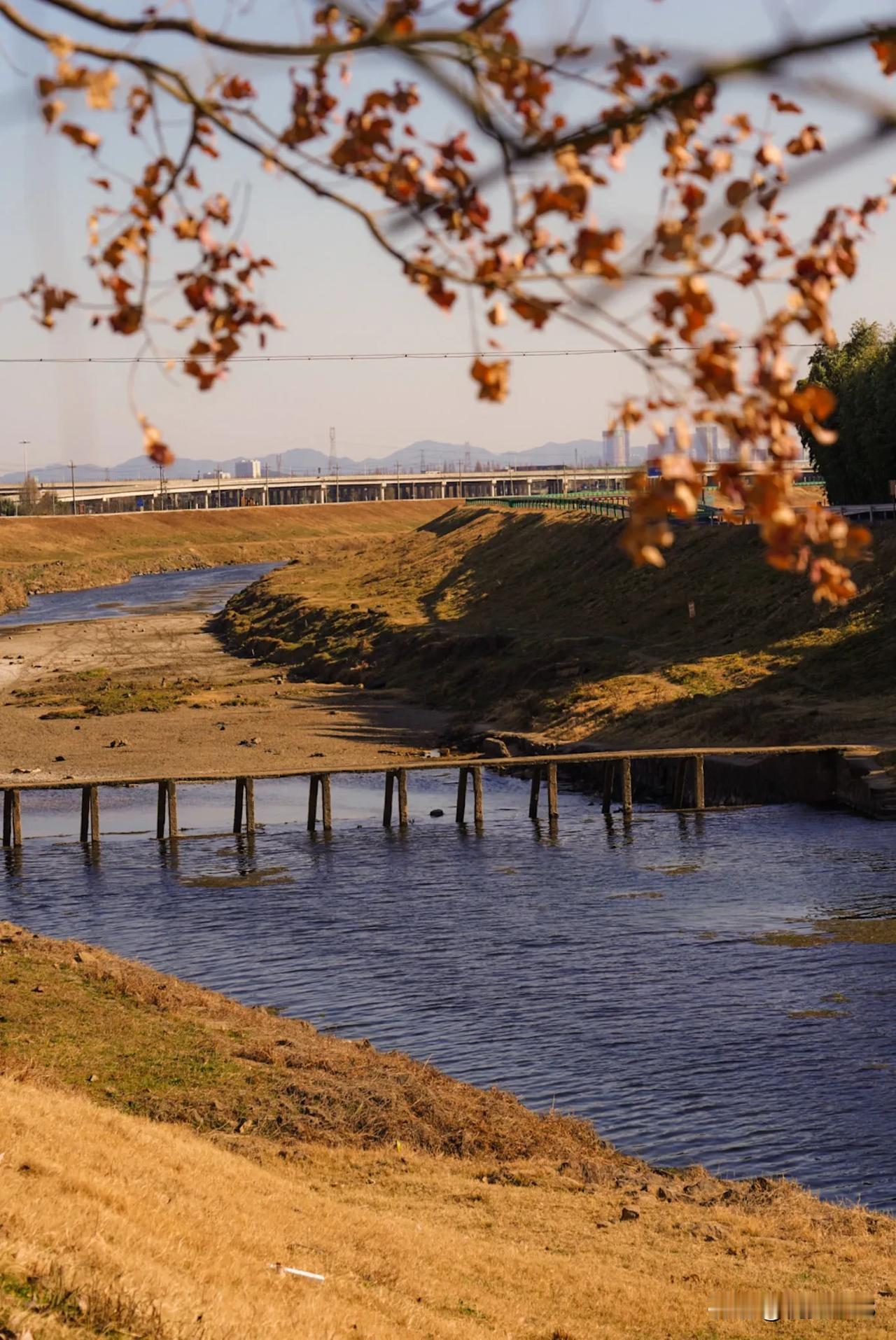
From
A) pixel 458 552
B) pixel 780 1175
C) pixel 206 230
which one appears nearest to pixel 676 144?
pixel 206 230

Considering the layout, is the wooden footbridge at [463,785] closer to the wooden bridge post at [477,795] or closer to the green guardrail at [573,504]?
the wooden bridge post at [477,795]

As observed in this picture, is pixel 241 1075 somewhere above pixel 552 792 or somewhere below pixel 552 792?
above

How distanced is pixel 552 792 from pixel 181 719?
26.4 meters

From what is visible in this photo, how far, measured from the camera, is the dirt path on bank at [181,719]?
61.6 m

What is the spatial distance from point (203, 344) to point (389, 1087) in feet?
55.6

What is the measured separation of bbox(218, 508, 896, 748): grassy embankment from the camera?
62.2 metres

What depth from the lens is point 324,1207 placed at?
54.7 ft

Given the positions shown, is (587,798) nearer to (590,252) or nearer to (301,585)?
(590,252)

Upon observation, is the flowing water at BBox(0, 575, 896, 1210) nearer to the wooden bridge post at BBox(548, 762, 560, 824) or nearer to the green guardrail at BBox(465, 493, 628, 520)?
the wooden bridge post at BBox(548, 762, 560, 824)

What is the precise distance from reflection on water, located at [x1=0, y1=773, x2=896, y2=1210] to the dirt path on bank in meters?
5.11

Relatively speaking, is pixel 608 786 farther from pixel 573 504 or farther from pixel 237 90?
pixel 573 504

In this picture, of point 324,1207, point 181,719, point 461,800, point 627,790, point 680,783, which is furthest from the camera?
point 181,719

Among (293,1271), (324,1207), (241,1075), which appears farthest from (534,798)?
(293,1271)

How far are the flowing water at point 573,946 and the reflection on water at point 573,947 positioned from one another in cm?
8
